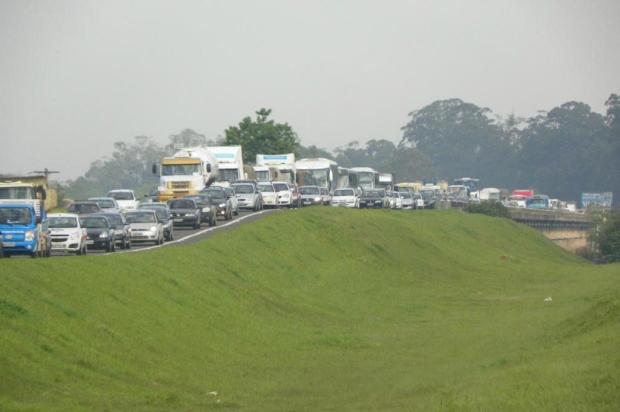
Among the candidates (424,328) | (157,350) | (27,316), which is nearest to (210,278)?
(424,328)

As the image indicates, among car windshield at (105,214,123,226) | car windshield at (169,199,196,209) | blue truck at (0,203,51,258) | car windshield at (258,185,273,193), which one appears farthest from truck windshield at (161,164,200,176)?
blue truck at (0,203,51,258)

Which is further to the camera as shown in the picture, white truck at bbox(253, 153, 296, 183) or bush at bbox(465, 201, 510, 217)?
bush at bbox(465, 201, 510, 217)

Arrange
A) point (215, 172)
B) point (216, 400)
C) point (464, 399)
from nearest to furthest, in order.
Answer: point (464, 399)
point (216, 400)
point (215, 172)

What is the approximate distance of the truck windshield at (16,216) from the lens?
43812 millimetres

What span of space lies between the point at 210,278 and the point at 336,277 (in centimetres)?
1728

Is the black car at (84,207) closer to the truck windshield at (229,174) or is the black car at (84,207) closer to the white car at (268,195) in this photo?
the white car at (268,195)

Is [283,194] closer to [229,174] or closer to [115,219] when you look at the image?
[229,174]

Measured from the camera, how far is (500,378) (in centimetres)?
2448

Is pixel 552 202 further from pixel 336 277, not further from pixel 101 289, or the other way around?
pixel 101 289

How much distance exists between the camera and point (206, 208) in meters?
70.8

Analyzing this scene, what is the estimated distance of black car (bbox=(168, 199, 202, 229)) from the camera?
226 feet

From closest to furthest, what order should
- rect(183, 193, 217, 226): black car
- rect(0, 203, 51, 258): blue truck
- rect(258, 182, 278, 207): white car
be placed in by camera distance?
1. rect(0, 203, 51, 258): blue truck
2. rect(183, 193, 217, 226): black car
3. rect(258, 182, 278, 207): white car

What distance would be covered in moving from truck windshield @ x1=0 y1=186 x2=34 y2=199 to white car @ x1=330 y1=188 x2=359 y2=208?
4927cm

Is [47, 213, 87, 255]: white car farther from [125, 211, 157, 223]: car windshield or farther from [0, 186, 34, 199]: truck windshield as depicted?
[125, 211, 157, 223]: car windshield
